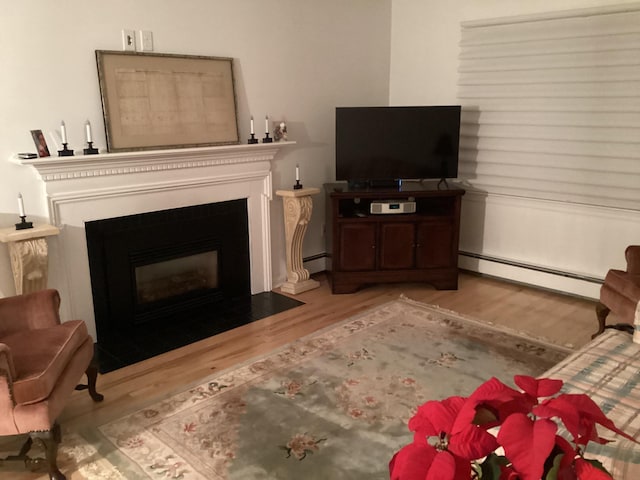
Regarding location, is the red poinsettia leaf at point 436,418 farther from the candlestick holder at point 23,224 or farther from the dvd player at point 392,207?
the dvd player at point 392,207

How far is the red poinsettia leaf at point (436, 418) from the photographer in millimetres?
711

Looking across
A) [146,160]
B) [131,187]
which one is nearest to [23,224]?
[131,187]

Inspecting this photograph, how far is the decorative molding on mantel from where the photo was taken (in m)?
3.10

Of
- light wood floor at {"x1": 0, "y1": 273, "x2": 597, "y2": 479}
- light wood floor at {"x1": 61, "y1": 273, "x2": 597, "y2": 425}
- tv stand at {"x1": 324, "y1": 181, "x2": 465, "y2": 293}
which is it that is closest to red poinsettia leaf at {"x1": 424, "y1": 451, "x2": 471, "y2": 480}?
light wood floor at {"x1": 0, "y1": 273, "x2": 597, "y2": 479}

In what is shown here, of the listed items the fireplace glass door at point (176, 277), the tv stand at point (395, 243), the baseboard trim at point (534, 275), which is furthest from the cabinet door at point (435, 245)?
the fireplace glass door at point (176, 277)

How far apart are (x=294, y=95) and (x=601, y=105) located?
2.30m

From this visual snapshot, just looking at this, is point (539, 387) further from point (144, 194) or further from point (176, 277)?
point (176, 277)

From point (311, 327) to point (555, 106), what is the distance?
8.17 ft

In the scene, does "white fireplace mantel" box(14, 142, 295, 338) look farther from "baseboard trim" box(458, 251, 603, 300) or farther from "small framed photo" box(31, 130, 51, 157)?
"baseboard trim" box(458, 251, 603, 300)

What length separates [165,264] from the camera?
12.6ft

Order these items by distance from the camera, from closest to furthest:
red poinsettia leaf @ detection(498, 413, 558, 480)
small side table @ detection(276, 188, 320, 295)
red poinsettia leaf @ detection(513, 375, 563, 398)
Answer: red poinsettia leaf @ detection(498, 413, 558, 480)
red poinsettia leaf @ detection(513, 375, 563, 398)
small side table @ detection(276, 188, 320, 295)

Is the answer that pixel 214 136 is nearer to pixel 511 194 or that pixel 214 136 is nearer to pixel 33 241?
pixel 33 241

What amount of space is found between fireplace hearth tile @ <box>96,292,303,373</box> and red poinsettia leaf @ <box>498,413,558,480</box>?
2950 mm

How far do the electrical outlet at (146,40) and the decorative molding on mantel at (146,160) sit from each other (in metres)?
0.65
